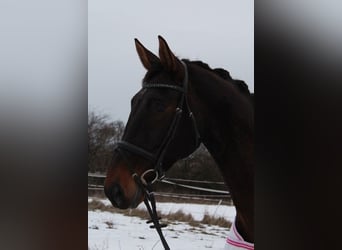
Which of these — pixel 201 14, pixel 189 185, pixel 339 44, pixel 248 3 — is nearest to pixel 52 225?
pixel 189 185

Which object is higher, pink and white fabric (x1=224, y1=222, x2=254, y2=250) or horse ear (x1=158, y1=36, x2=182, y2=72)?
horse ear (x1=158, y1=36, x2=182, y2=72)

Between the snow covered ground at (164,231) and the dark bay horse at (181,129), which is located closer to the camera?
the dark bay horse at (181,129)

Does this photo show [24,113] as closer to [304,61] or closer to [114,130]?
[114,130]

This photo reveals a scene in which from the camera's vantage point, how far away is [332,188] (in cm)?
100

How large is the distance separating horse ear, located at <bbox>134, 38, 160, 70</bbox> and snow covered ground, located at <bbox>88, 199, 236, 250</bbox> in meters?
0.45

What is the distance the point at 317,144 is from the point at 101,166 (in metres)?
0.71

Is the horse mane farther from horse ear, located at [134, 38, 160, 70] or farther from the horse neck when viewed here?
horse ear, located at [134, 38, 160, 70]

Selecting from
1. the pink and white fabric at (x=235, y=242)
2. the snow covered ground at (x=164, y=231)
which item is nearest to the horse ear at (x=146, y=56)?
the snow covered ground at (x=164, y=231)

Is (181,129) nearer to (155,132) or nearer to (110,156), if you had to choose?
(155,132)

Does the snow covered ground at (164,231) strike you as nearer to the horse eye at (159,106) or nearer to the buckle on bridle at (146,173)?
the buckle on bridle at (146,173)

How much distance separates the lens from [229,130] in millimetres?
1274

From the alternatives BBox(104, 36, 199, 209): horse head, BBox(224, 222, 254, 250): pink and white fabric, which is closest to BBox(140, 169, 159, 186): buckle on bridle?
BBox(104, 36, 199, 209): horse head

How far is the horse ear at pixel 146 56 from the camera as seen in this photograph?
1316mm

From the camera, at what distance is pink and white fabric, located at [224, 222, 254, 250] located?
1.30 metres
